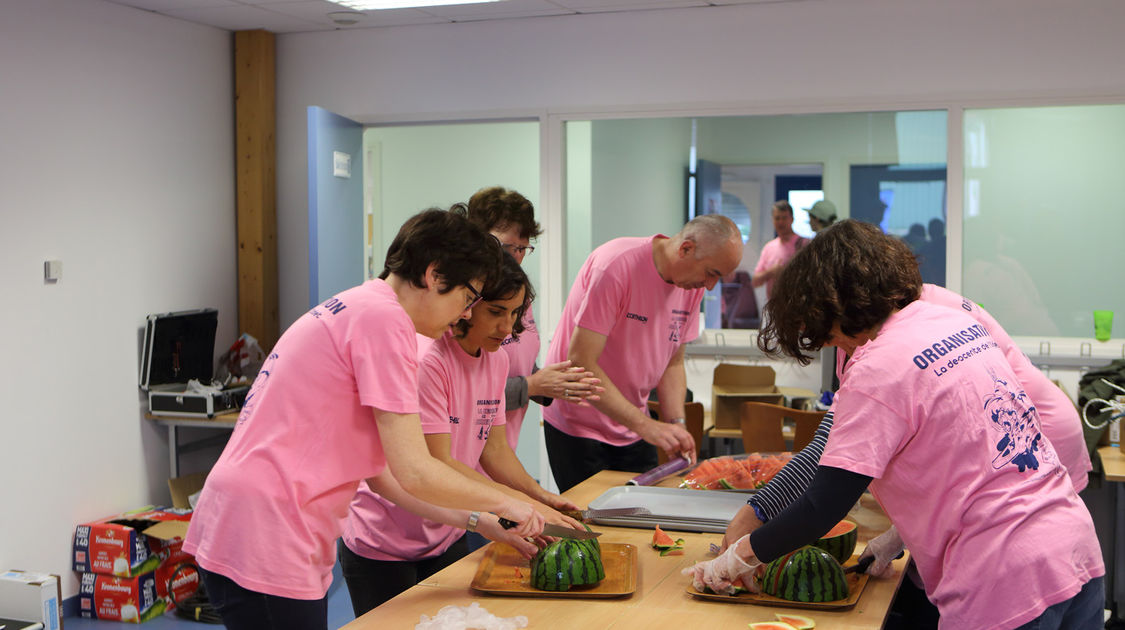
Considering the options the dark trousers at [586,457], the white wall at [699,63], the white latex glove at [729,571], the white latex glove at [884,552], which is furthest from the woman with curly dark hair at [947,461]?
the white wall at [699,63]

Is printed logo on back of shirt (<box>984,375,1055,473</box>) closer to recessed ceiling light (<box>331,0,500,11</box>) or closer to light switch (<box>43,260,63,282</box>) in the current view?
recessed ceiling light (<box>331,0,500,11</box>)

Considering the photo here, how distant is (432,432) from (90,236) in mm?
3148

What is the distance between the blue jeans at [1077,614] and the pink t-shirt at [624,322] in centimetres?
180

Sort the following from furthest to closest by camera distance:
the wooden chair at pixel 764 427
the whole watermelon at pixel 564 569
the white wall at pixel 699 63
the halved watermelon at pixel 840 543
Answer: the white wall at pixel 699 63 → the wooden chair at pixel 764 427 → the halved watermelon at pixel 840 543 → the whole watermelon at pixel 564 569

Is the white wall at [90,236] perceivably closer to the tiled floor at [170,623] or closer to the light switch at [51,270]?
the light switch at [51,270]

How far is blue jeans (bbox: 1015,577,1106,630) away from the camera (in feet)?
5.22

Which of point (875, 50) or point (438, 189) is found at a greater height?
point (875, 50)

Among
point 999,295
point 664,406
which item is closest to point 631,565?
point 664,406

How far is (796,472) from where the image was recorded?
2.08 metres

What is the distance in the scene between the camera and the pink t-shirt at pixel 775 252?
5.38 metres

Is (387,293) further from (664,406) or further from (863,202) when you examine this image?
(863,202)

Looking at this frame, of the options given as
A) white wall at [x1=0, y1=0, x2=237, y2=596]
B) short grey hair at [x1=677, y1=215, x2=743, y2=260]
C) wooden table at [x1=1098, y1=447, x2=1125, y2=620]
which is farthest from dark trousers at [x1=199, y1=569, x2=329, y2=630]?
wooden table at [x1=1098, y1=447, x2=1125, y2=620]

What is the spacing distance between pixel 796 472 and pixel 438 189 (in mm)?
4797

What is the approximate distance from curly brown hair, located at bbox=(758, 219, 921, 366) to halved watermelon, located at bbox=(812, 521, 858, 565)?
1.69 feet
